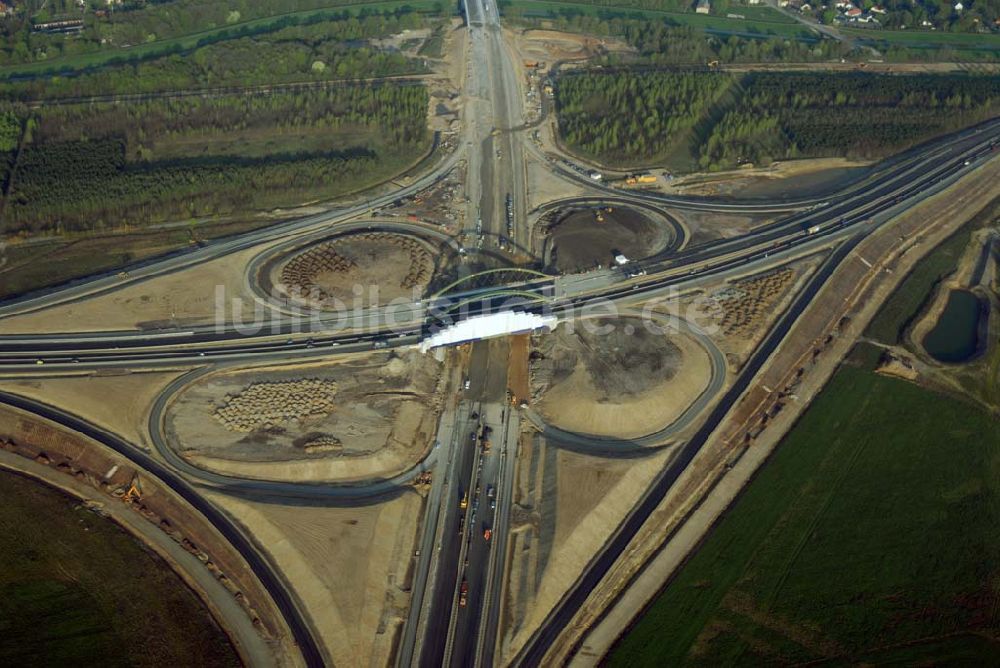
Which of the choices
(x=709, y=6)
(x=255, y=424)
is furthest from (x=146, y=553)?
(x=709, y=6)

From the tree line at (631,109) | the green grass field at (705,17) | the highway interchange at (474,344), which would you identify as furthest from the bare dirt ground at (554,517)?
the green grass field at (705,17)

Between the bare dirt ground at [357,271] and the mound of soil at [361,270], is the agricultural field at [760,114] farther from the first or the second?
the bare dirt ground at [357,271]

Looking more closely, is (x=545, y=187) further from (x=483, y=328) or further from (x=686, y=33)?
(x=686, y=33)

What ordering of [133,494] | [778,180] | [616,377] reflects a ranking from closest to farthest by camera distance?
1. [133,494]
2. [616,377]
3. [778,180]

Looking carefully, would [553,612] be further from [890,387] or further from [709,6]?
[709,6]

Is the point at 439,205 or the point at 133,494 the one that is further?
the point at 439,205

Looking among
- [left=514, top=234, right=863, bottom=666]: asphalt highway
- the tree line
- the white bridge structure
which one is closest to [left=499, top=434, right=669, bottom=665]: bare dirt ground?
[left=514, top=234, right=863, bottom=666]: asphalt highway

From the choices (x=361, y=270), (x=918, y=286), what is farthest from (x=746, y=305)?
(x=361, y=270)
